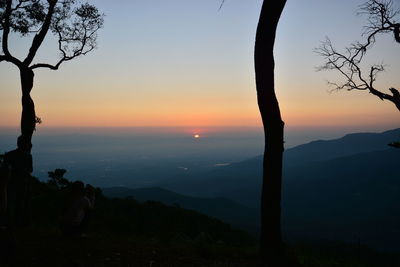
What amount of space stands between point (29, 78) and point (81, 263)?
7319 mm

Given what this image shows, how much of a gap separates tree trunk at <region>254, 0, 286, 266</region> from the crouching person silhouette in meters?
4.78

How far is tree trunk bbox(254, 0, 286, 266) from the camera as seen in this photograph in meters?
7.25

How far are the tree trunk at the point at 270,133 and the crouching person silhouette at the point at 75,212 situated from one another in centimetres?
478

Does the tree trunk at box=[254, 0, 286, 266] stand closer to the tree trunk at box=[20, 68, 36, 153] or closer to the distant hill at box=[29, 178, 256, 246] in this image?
the distant hill at box=[29, 178, 256, 246]

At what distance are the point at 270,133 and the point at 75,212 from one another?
545 cm

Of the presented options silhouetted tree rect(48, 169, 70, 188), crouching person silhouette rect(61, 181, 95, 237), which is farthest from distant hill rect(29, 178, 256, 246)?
crouching person silhouette rect(61, 181, 95, 237)

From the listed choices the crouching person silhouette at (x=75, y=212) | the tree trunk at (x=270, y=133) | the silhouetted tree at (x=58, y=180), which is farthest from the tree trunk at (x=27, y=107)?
the silhouetted tree at (x=58, y=180)

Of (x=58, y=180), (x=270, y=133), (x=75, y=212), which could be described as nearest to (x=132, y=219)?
(x=58, y=180)

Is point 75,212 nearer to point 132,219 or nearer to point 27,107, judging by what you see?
point 27,107

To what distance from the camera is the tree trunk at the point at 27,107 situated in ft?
35.8

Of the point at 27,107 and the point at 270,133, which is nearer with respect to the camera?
the point at 270,133

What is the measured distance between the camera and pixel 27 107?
436 inches

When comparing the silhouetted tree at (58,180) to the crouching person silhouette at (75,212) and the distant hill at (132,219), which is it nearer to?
the distant hill at (132,219)

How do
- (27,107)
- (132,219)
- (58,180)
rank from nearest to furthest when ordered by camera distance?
(27,107) < (132,219) < (58,180)
